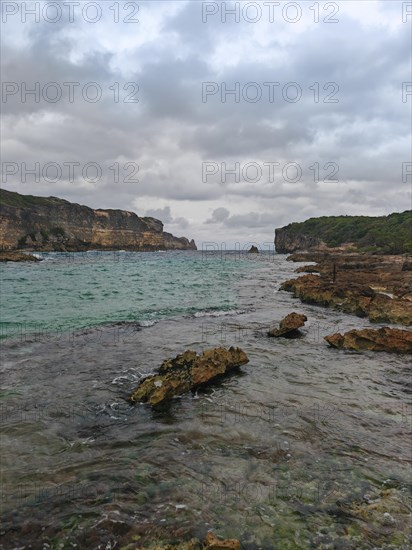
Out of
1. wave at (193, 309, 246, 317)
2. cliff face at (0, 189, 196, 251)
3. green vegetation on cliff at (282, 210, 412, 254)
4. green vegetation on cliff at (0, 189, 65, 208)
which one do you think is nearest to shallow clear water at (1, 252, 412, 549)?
wave at (193, 309, 246, 317)

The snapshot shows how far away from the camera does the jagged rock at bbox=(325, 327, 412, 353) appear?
14.1 metres

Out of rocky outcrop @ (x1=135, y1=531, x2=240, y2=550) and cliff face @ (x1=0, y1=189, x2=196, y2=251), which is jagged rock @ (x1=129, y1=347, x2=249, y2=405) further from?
cliff face @ (x1=0, y1=189, x2=196, y2=251)

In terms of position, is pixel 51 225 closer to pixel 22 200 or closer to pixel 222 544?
pixel 22 200

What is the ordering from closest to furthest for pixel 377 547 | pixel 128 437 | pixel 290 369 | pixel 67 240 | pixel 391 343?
pixel 377 547
pixel 128 437
pixel 290 369
pixel 391 343
pixel 67 240

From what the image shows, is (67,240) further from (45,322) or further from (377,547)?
(377,547)

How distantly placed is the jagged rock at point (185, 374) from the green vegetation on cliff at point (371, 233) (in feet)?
272

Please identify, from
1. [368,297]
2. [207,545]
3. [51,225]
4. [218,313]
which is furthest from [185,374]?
[51,225]

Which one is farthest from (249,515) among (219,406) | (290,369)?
(290,369)

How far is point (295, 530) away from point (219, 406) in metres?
4.15

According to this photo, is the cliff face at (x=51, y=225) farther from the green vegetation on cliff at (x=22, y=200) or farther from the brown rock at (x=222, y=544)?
the brown rock at (x=222, y=544)

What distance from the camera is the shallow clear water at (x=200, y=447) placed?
5055 mm

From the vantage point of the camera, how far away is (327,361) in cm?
1294

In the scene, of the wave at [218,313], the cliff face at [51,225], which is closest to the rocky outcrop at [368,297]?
the wave at [218,313]

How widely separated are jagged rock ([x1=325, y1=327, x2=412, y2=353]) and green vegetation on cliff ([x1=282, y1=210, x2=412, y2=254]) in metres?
77.1
